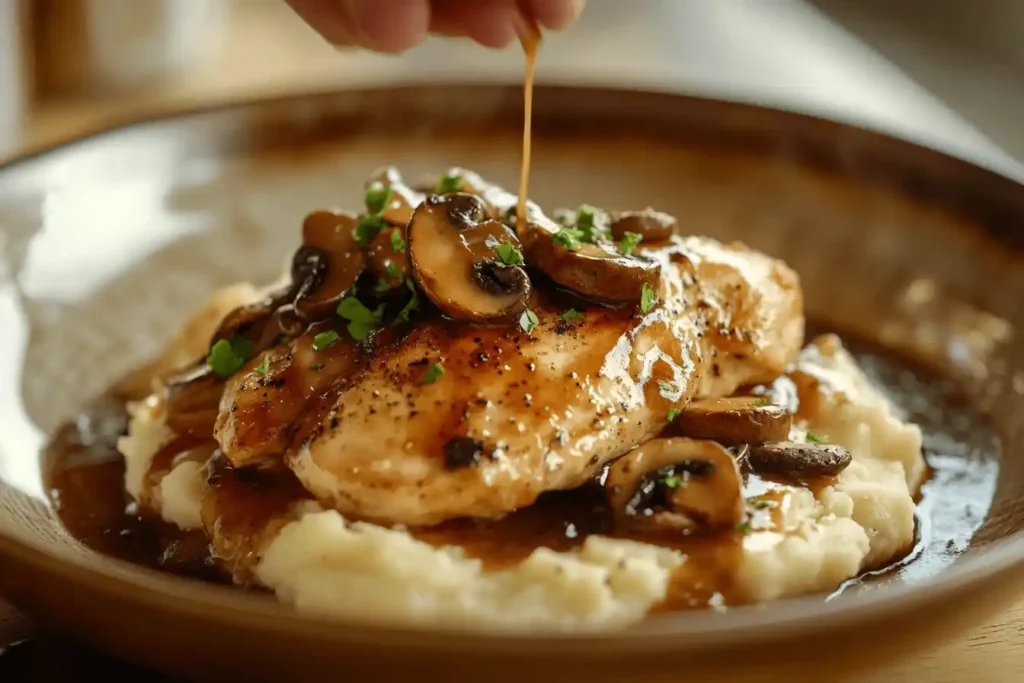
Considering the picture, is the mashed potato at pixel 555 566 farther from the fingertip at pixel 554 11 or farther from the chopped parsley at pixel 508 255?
the fingertip at pixel 554 11

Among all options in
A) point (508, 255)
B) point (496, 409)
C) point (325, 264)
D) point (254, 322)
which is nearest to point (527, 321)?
point (508, 255)

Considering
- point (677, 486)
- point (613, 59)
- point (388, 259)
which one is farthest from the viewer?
point (613, 59)

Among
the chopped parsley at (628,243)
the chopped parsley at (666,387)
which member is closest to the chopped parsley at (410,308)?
the chopped parsley at (628,243)

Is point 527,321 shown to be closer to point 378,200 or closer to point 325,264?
point 325,264

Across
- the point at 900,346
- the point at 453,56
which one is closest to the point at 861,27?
the point at 453,56

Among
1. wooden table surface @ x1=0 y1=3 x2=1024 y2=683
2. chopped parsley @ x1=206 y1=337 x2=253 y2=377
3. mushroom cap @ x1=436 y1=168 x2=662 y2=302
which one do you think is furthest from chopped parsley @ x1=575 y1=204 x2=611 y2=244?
wooden table surface @ x1=0 y1=3 x2=1024 y2=683

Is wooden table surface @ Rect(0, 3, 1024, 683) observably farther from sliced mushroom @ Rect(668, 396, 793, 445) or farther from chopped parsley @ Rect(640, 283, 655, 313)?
chopped parsley @ Rect(640, 283, 655, 313)
